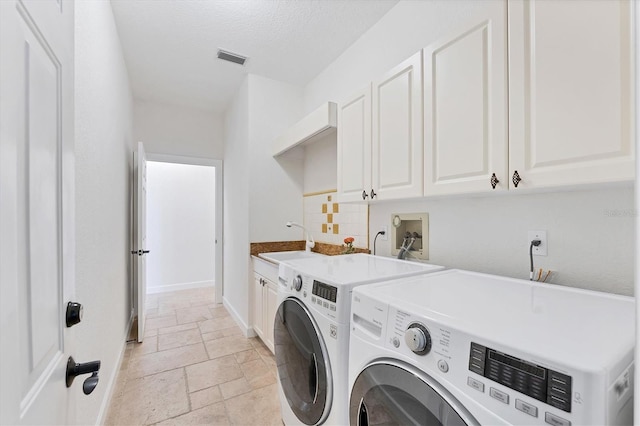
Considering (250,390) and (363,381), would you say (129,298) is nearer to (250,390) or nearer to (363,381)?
(250,390)

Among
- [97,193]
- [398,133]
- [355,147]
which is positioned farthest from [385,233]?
[97,193]

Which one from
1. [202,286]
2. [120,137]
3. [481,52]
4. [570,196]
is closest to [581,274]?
[570,196]

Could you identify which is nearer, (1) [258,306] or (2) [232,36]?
(2) [232,36]

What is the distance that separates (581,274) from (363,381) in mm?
960

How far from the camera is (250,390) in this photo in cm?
200

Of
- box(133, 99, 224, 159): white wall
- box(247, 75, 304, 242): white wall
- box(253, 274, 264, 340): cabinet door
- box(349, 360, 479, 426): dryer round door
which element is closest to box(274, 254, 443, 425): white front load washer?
box(349, 360, 479, 426): dryer round door

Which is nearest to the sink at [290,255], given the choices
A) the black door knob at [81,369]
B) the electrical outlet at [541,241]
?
the electrical outlet at [541,241]

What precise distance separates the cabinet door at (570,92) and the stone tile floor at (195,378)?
6.44 ft

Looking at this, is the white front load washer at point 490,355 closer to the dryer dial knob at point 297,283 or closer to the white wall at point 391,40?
the dryer dial knob at point 297,283

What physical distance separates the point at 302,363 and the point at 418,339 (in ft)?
2.55

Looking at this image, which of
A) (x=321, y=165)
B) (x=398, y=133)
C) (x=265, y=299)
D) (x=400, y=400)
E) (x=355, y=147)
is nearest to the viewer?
(x=400, y=400)

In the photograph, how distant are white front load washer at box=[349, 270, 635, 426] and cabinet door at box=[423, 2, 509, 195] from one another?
1.59ft

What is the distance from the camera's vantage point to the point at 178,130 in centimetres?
377

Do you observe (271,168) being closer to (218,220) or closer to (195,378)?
(218,220)
